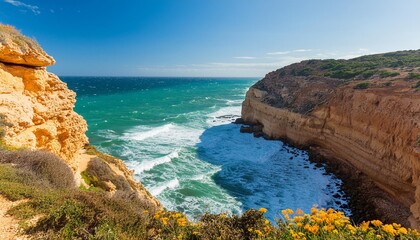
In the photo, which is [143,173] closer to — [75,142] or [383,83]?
[75,142]

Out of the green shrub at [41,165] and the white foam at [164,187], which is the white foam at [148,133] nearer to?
the white foam at [164,187]

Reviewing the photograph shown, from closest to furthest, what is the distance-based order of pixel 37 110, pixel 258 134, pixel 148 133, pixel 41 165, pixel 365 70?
A: pixel 41 165 → pixel 37 110 → pixel 365 70 → pixel 258 134 → pixel 148 133

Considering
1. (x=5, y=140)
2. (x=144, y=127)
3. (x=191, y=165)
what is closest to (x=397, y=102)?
(x=191, y=165)

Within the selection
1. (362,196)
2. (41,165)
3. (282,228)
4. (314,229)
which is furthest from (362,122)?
(41,165)

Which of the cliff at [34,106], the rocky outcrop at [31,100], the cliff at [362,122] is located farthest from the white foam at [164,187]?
the cliff at [362,122]

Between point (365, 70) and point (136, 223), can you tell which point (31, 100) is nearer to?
point (136, 223)

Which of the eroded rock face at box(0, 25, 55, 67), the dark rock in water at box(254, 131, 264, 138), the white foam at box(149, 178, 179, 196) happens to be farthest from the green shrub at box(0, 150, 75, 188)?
the dark rock in water at box(254, 131, 264, 138)

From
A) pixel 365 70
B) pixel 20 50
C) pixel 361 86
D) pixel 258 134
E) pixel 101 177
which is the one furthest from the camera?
pixel 258 134
